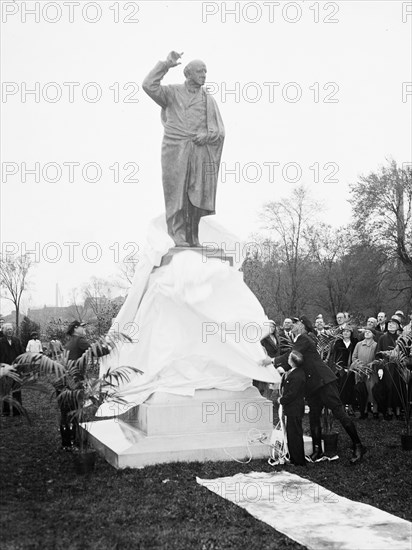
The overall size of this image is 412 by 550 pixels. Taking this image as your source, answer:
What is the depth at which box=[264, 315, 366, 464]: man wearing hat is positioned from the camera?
25.3 feet

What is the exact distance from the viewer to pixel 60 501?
6.00 metres

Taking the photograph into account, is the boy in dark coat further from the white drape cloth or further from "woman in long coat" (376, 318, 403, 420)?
"woman in long coat" (376, 318, 403, 420)

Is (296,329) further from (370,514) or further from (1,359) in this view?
(1,359)

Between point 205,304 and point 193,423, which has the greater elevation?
point 205,304

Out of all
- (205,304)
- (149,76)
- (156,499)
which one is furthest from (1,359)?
(156,499)

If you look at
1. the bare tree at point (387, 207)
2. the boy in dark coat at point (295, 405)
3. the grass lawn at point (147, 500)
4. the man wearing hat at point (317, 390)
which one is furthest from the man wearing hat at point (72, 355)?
the bare tree at point (387, 207)

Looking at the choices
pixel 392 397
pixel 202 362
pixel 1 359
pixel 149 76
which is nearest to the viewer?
pixel 202 362

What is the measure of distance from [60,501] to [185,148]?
204 inches

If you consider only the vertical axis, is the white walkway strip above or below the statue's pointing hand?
below

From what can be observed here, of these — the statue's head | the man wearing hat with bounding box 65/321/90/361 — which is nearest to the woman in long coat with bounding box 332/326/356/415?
the man wearing hat with bounding box 65/321/90/361

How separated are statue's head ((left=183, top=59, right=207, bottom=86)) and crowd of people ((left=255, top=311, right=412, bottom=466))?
12.2 ft

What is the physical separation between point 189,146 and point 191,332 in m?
2.70

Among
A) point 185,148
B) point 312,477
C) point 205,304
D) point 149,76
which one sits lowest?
point 312,477

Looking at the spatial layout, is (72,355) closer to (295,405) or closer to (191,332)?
(191,332)
